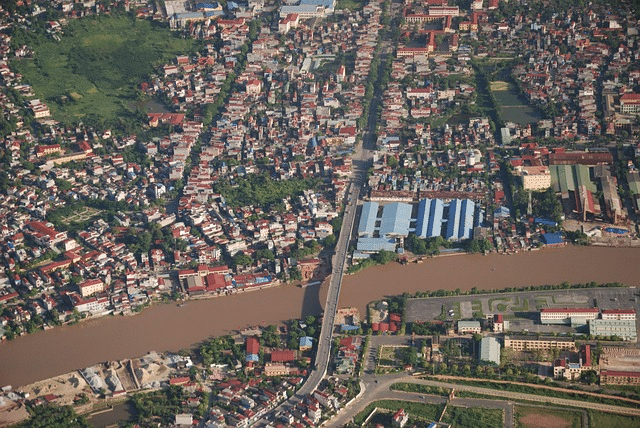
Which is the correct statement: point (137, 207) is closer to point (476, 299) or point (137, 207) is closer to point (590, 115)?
point (476, 299)

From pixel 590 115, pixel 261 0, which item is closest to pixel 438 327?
pixel 590 115

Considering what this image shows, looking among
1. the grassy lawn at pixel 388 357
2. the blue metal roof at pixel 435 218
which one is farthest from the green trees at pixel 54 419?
the blue metal roof at pixel 435 218

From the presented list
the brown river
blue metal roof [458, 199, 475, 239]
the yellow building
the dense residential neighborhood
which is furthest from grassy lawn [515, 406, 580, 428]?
the yellow building

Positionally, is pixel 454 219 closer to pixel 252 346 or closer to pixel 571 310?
pixel 571 310

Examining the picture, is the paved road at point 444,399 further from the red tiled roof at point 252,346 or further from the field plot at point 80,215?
the field plot at point 80,215

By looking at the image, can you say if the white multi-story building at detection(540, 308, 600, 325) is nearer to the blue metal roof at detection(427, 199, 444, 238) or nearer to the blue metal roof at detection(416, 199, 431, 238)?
the blue metal roof at detection(427, 199, 444, 238)

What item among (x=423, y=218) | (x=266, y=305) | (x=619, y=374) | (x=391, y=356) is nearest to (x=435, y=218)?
(x=423, y=218)
